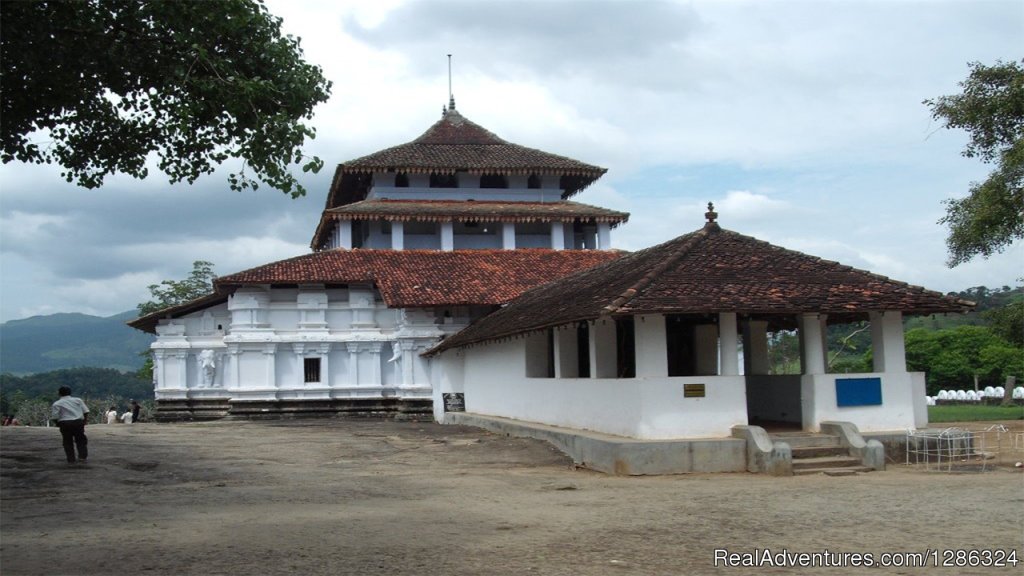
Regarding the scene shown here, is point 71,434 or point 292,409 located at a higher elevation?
point 71,434

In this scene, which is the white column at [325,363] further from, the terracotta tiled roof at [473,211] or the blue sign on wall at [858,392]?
the blue sign on wall at [858,392]

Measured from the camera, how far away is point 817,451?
14.7 meters

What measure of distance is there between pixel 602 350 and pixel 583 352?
2.81 metres

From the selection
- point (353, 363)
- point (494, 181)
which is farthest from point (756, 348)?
point (494, 181)

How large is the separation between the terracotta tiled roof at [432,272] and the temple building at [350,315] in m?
0.05

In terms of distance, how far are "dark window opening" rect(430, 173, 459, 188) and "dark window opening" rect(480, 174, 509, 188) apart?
1.04m

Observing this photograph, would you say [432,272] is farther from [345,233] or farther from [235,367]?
[235,367]

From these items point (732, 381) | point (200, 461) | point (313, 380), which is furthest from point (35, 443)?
point (313, 380)

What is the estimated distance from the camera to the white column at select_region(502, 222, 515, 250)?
37.2 metres

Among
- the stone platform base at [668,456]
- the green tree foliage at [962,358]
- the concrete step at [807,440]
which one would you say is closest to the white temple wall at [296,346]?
the stone platform base at [668,456]

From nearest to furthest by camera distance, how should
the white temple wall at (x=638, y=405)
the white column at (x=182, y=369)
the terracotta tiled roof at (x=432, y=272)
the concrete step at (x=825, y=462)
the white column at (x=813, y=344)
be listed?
the concrete step at (x=825, y=462) → the white temple wall at (x=638, y=405) → the white column at (x=813, y=344) → the terracotta tiled roof at (x=432, y=272) → the white column at (x=182, y=369)

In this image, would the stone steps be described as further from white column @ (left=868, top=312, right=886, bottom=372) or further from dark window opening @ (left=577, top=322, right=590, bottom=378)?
dark window opening @ (left=577, top=322, right=590, bottom=378)

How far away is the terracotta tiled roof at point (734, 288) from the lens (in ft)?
48.1

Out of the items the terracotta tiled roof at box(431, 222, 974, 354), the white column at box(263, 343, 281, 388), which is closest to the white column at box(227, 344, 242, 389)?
the white column at box(263, 343, 281, 388)
